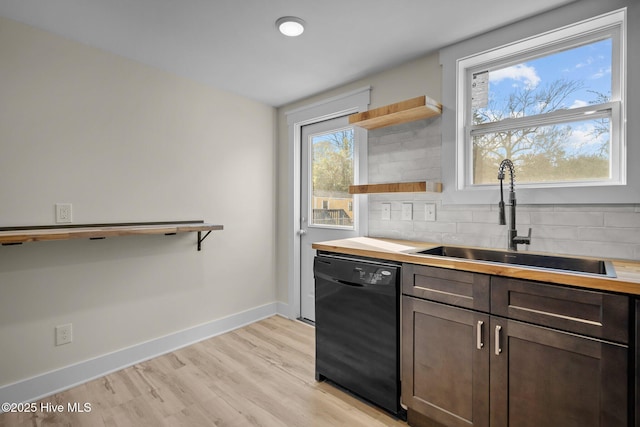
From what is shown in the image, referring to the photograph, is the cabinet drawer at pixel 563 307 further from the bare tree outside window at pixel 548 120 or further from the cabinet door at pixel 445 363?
the bare tree outside window at pixel 548 120

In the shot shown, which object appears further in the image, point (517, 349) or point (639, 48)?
point (639, 48)

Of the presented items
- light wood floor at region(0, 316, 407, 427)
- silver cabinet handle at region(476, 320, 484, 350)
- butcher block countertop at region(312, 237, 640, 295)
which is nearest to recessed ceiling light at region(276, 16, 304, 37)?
butcher block countertop at region(312, 237, 640, 295)

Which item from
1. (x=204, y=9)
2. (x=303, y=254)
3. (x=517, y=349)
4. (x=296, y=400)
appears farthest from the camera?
(x=303, y=254)

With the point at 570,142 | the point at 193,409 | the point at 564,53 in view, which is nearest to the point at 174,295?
the point at 193,409

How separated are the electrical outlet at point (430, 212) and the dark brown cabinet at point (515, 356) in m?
0.74

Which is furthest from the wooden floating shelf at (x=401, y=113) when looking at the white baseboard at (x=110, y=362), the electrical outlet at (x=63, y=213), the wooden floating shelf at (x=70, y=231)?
the white baseboard at (x=110, y=362)

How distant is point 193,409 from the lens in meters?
1.95

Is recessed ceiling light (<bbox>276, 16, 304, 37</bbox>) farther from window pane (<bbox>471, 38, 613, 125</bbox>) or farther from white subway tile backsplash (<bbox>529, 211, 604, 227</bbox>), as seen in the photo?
white subway tile backsplash (<bbox>529, 211, 604, 227</bbox>)

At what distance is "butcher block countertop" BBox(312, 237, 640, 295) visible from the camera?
3.91 ft

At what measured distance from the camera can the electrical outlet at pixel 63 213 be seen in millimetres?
2133

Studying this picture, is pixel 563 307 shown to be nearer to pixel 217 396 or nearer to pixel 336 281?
pixel 336 281

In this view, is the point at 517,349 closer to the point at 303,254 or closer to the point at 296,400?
the point at 296,400

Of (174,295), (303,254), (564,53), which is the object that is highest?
(564,53)

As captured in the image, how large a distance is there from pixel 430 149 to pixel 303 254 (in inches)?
67.0
